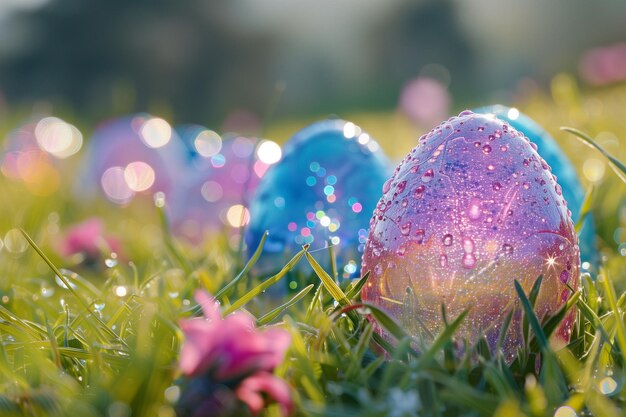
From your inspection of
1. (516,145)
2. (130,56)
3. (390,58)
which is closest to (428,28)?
(390,58)

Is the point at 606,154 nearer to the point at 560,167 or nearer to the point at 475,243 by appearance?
the point at 475,243

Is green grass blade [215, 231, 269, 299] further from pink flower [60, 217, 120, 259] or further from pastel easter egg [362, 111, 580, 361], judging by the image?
pink flower [60, 217, 120, 259]

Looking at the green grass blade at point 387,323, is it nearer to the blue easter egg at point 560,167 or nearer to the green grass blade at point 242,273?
the green grass blade at point 242,273

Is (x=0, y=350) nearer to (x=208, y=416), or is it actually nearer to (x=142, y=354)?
(x=142, y=354)

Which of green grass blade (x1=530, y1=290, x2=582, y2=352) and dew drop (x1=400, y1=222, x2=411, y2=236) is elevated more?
dew drop (x1=400, y1=222, x2=411, y2=236)

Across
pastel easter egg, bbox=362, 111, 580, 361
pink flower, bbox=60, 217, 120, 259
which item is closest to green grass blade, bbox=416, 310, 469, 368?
pastel easter egg, bbox=362, 111, 580, 361

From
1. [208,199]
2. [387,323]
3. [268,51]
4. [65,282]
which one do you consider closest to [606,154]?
[387,323]

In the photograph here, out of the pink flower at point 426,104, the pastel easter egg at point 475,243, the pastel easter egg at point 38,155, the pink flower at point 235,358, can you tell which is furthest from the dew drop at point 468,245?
the pink flower at point 426,104
